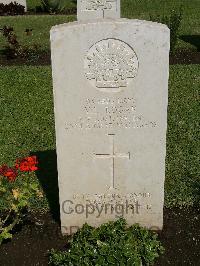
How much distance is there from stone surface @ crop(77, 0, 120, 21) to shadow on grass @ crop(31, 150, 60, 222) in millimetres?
5572

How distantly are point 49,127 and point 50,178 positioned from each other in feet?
5.77

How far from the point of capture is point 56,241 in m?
4.23

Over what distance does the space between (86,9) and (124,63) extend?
25.7ft

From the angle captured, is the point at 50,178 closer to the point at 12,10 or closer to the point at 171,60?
the point at 171,60

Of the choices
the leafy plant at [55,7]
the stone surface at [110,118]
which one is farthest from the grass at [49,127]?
the leafy plant at [55,7]

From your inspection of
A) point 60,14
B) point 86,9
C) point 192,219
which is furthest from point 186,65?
point 60,14

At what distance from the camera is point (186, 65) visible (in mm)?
10430

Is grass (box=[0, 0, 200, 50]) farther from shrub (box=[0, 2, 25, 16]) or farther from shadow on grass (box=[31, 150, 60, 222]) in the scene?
shadow on grass (box=[31, 150, 60, 222])

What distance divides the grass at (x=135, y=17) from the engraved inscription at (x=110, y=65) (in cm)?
910

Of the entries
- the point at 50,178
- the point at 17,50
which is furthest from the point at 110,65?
the point at 17,50

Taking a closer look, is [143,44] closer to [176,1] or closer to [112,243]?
[112,243]


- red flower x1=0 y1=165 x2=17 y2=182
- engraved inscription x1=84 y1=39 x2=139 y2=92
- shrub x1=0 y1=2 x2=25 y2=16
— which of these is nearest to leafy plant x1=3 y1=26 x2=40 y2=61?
shrub x1=0 y1=2 x2=25 y2=16

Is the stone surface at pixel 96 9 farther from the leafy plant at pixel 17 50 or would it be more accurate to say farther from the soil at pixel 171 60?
the leafy plant at pixel 17 50

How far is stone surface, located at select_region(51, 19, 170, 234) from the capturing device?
3.43m
